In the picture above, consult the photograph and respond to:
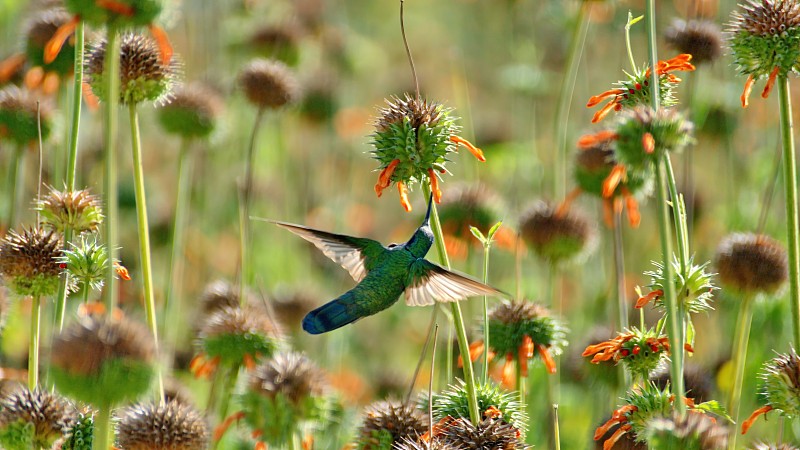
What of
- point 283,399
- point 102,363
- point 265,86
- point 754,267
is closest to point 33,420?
point 102,363

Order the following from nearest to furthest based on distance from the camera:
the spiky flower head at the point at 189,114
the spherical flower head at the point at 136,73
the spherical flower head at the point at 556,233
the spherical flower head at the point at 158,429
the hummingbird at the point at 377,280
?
the spherical flower head at the point at 158,429, the hummingbird at the point at 377,280, the spherical flower head at the point at 136,73, the spherical flower head at the point at 556,233, the spiky flower head at the point at 189,114

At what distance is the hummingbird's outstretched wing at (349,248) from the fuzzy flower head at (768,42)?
1225 mm

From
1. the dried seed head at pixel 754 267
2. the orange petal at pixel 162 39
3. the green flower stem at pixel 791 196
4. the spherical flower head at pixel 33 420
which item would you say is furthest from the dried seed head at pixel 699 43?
the spherical flower head at pixel 33 420

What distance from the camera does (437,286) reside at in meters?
2.60

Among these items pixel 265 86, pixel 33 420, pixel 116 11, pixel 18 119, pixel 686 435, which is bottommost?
pixel 686 435

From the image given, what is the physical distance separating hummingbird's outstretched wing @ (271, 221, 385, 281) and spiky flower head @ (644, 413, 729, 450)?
125cm

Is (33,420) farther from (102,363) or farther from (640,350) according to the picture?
(640,350)

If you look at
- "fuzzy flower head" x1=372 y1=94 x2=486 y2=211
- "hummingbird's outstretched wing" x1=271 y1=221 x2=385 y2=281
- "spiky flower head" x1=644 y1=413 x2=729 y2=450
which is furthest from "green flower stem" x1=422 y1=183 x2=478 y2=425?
"hummingbird's outstretched wing" x1=271 y1=221 x2=385 y2=281

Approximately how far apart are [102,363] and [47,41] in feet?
8.40

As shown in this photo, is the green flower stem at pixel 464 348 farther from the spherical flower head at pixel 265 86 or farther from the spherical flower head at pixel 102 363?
the spherical flower head at pixel 265 86

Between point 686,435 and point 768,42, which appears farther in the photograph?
point 768,42

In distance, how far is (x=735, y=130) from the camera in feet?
18.9

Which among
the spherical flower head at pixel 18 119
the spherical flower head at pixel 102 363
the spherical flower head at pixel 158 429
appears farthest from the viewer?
the spherical flower head at pixel 18 119

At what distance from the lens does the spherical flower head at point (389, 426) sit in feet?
8.64
